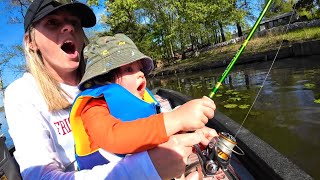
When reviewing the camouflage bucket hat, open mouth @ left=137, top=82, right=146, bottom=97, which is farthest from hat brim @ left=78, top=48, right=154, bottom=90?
open mouth @ left=137, top=82, right=146, bottom=97

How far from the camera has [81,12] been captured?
242cm

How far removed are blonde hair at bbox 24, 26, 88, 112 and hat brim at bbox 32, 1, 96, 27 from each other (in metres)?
0.25

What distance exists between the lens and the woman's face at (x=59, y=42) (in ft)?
7.21

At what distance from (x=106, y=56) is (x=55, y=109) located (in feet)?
1.98

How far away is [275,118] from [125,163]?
18.1 feet

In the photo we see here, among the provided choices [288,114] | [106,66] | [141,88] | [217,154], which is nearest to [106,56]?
[106,66]

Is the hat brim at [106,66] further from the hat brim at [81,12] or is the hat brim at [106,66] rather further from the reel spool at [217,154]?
the reel spool at [217,154]

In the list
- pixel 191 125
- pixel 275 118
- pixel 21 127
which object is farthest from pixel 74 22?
pixel 275 118

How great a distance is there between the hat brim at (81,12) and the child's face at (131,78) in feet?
2.29

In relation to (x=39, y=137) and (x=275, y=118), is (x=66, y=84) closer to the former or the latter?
(x=39, y=137)

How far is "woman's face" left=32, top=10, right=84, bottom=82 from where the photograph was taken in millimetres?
2197

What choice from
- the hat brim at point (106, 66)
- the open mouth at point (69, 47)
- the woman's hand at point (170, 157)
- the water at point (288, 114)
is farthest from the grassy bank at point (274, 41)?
the woman's hand at point (170, 157)

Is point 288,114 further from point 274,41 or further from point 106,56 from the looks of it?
point 274,41

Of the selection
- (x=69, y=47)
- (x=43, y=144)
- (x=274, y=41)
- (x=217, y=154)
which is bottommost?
(x=217, y=154)
